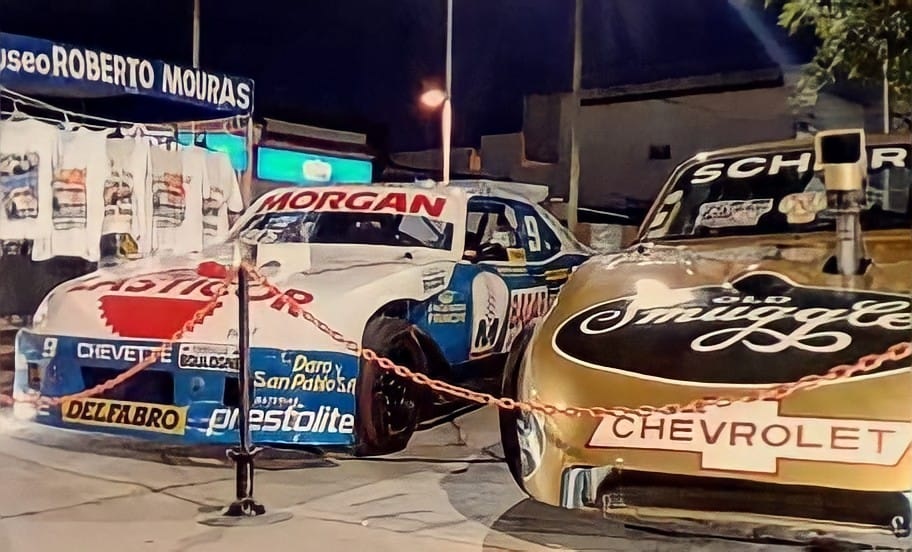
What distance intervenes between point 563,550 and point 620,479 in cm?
35

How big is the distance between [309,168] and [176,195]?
423 mm

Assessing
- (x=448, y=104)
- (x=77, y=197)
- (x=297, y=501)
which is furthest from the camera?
(x=77, y=197)

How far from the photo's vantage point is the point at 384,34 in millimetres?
2852

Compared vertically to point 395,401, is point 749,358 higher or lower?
higher

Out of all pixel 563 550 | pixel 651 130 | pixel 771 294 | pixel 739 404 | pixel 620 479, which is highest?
pixel 651 130

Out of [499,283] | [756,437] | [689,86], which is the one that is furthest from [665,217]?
[756,437]

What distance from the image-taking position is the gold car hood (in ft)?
6.25

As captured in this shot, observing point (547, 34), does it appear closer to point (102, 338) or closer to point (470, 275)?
point (470, 275)

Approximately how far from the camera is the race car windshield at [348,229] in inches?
115

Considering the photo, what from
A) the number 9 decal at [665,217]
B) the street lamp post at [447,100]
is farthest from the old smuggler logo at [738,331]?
A: the street lamp post at [447,100]

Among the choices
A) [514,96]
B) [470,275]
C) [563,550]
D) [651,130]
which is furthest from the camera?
[470,275]

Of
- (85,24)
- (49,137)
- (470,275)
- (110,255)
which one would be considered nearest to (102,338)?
(110,255)

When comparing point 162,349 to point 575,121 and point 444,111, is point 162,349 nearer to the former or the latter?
point 444,111

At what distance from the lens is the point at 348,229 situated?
294cm
